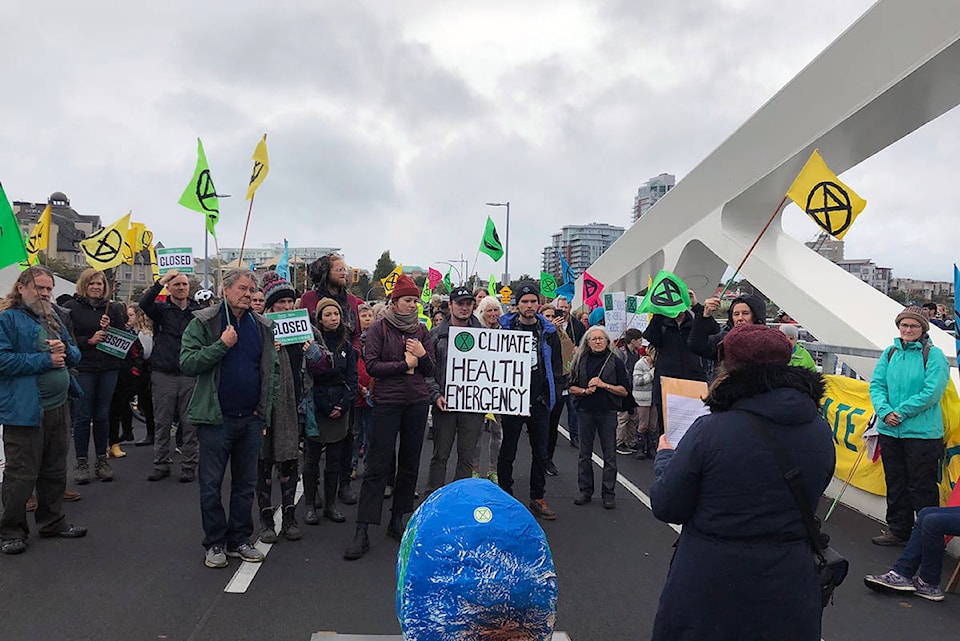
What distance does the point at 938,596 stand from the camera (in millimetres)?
4367

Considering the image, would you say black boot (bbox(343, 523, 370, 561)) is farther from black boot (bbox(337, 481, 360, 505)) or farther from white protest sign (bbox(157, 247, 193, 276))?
white protest sign (bbox(157, 247, 193, 276))

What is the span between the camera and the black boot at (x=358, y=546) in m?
4.77

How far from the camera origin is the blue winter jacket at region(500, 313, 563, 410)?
236 inches

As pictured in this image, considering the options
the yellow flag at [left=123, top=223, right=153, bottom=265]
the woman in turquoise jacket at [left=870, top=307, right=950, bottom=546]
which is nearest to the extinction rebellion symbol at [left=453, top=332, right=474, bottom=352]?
the woman in turquoise jacket at [left=870, top=307, right=950, bottom=546]

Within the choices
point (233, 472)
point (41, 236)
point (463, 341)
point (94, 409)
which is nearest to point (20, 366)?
point (233, 472)

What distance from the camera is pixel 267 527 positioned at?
5117 mm

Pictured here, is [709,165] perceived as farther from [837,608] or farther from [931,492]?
[837,608]

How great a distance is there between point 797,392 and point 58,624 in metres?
4.04

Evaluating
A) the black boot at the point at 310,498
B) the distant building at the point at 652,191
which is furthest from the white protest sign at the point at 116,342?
the distant building at the point at 652,191

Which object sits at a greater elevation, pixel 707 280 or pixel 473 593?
pixel 707 280

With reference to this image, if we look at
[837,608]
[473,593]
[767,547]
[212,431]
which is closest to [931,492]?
[837,608]

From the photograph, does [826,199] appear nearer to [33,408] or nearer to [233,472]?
[233,472]

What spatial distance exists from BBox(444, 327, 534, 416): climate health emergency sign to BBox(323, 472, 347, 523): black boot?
1.28m

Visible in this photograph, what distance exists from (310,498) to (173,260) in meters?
3.14
